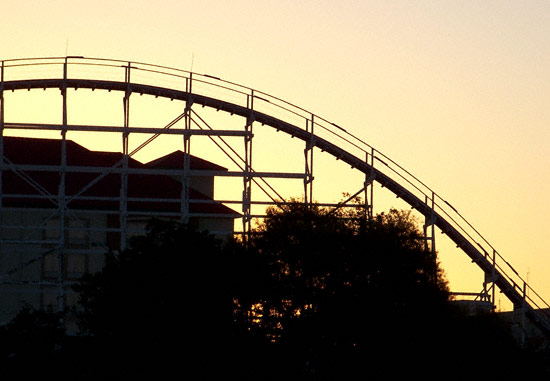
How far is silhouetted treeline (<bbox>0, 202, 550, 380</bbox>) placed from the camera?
1801 inches

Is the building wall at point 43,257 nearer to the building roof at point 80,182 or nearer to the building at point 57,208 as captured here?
the building at point 57,208

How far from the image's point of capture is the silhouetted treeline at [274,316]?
150 feet

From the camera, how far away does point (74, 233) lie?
67.6m

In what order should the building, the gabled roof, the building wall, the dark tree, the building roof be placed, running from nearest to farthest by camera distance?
Answer: 1. the dark tree
2. the building wall
3. the building
4. the building roof
5. the gabled roof

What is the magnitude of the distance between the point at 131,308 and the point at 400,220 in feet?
49.0

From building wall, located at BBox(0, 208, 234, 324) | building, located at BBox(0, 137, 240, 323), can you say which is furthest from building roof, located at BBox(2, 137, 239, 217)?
building wall, located at BBox(0, 208, 234, 324)

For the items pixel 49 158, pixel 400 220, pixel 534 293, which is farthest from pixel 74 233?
pixel 534 293

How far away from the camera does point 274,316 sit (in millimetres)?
49938

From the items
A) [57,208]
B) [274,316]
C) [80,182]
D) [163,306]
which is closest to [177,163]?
[80,182]

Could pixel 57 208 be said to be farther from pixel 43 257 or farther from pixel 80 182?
pixel 80 182

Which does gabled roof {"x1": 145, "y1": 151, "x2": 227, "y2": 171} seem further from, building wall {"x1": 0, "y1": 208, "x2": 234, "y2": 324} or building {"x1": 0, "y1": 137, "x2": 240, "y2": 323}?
building wall {"x1": 0, "y1": 208, "x2": 234, "y2": 324}

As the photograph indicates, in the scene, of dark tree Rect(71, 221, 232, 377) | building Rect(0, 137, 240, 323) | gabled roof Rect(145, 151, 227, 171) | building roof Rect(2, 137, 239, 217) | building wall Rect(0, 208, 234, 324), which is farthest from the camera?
gabled roof Rect(145, 151, 227, 171)

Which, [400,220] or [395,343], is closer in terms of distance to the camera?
[395,343]

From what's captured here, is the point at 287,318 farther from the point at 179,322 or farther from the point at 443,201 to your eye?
the point at 443,201
